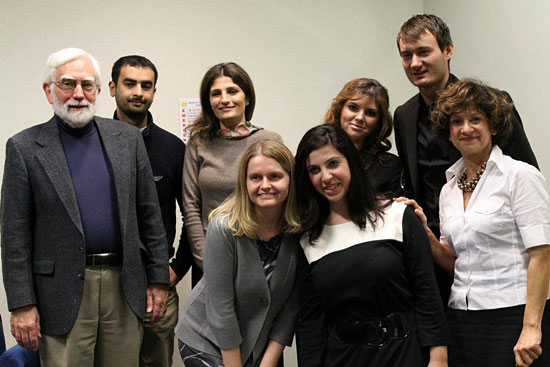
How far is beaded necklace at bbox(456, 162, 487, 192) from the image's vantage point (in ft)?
6.63

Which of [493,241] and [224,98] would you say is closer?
[493,241]

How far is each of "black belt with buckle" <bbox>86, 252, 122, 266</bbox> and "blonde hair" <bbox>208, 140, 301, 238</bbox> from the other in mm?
466

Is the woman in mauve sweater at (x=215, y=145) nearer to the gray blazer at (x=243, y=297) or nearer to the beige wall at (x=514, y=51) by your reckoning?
the gray blazer at (x=243, y=297)

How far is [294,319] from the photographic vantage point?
2139 millimetres

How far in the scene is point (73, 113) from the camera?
2.18 metres

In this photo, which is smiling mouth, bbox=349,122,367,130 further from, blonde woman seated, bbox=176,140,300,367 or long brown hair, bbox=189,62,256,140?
long brown hair, bbox=189,62,256,140

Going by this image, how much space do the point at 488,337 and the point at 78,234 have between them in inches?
57.1

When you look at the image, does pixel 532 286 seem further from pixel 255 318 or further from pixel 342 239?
pixel 255 318

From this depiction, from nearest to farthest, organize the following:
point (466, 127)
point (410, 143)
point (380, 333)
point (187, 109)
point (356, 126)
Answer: point (380, 333) < point (466, 127) < point (356, 126) < point (410, 143) < point (187, 109)

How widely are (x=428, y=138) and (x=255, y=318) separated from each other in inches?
39.9

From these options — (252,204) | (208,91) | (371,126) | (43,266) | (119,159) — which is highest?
(208,91)

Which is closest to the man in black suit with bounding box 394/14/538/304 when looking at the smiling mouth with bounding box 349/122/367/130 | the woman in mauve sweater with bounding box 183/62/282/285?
the smiling mouth with bounding box 349/122/367/130

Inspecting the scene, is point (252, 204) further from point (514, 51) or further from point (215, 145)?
point (514, 51)

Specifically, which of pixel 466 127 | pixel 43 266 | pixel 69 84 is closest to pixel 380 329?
pixel 466 127
